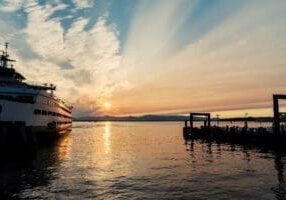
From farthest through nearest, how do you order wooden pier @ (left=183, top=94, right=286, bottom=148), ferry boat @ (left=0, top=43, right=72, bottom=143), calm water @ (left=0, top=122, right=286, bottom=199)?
wooden pier @ (left=183, top=94, right=286, bottom=148)
ferry boat @ (left=0, top=43, right=72, bottom=143)
calm water @ (left=0, top=122, right=286, bottom=199)

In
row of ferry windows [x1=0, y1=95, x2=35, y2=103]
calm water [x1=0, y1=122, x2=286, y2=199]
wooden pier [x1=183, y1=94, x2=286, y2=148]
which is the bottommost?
calm water [x1=0, y1=122, x2=286, y2=199]

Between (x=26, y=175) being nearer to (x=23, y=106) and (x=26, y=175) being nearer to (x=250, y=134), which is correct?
(x=23, y=106)

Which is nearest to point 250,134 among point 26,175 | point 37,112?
point 37,112

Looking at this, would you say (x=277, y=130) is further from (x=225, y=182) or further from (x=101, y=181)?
(x=101, y=181)

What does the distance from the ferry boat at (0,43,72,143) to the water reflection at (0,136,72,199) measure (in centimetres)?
597

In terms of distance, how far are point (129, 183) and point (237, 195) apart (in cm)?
920

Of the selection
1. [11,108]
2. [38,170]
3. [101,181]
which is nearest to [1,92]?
[11,108]

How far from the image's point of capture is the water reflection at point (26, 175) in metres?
26.6

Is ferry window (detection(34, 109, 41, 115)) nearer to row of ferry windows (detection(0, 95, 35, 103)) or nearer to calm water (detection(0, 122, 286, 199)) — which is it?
row of ferry windows (detection(0, 95, 35, 103))

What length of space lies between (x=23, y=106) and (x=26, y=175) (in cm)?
2373

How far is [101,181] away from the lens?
31.8 meters

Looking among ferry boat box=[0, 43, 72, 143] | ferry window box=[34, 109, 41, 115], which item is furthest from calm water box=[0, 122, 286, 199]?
ferry window box=[34, 109, 41, 115]

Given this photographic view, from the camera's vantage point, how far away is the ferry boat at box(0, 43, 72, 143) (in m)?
52.1

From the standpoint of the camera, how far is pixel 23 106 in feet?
183
